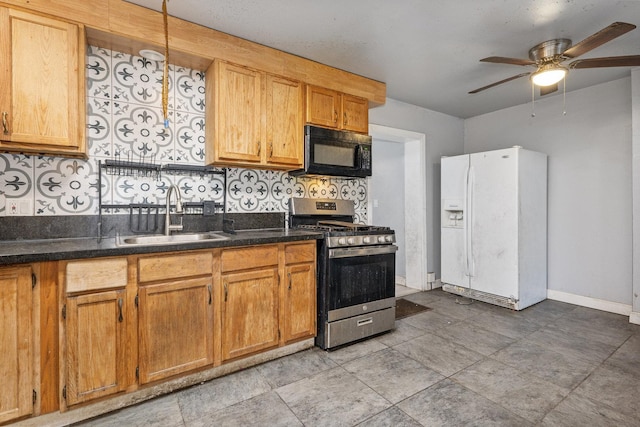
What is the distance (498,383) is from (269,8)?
2961mm

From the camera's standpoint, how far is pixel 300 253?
2461 millimetres

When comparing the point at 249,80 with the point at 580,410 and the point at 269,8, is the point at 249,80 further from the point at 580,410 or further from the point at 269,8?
the point at 580,410

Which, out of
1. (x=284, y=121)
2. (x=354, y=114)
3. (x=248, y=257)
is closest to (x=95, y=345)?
(x=248, y=257)

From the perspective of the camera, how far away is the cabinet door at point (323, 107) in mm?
2869

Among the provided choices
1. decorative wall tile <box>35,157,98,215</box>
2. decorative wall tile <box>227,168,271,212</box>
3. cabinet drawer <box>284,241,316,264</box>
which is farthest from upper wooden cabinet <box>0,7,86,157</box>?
cabinet drawer <box>284,241,316,264</box>

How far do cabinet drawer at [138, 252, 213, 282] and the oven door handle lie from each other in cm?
96

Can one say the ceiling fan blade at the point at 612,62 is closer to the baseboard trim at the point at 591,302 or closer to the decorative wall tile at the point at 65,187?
the baseboard trim at the point at 591,302

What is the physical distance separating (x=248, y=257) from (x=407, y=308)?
2.17m

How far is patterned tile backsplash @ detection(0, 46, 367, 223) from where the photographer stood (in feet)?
6.64

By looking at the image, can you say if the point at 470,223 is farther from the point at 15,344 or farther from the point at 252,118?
the point at 15,344

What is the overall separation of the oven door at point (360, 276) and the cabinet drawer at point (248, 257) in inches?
19.3

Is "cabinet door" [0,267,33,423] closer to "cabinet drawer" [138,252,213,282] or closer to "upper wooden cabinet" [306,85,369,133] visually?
"cabinet drawer" [138,252,213,282]

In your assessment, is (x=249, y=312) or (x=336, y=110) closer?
(x=249, y=312)

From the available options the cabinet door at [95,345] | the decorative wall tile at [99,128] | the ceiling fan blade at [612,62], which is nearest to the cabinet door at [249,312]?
the cabinet door at [95,345]
